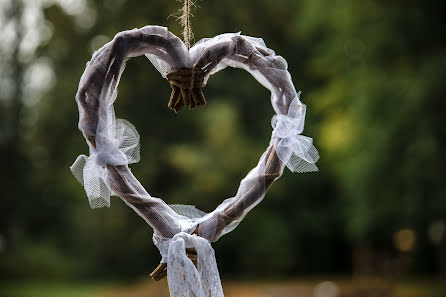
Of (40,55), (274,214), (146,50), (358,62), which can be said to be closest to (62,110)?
(40,55)

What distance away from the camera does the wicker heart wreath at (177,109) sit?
1.47 meters

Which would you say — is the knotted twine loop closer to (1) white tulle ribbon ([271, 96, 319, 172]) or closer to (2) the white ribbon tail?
(1) white tulle ribbon ([271, 96, 319, 172])

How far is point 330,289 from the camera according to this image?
34.3 feet

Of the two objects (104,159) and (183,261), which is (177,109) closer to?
(104,159)

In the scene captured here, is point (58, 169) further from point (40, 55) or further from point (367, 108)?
point (367, 108)

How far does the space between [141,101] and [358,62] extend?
4096mm

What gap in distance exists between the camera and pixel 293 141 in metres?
1.57

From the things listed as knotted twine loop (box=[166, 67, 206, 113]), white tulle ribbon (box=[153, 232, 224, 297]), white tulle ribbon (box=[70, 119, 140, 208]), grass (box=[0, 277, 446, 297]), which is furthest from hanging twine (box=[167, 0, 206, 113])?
grass (box=[0, 277, 446, 297])

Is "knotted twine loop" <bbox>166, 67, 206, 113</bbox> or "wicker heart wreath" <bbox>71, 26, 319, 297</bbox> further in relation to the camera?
"knotted twine loop" <bbox>166, 67, 206, 113</bbox>

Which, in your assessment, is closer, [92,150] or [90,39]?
[92,150]

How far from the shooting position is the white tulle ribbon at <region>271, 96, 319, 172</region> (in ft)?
5.15

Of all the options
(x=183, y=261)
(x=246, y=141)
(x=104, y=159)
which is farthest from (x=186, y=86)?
(x=246, y=141)

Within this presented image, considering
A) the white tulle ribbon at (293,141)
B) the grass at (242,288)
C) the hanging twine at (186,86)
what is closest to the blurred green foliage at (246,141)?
the grass at (242,288)

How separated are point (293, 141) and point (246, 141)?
10814mm
